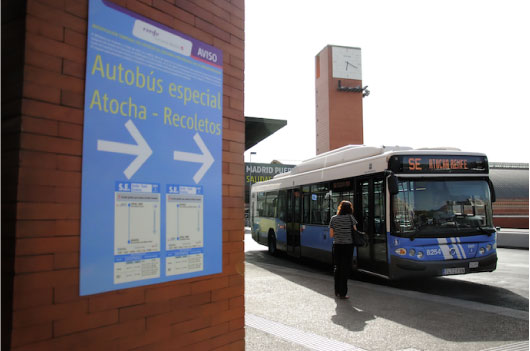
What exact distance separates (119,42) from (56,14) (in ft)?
1.21

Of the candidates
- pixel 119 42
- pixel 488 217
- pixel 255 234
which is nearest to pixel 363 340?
pixel 119 42

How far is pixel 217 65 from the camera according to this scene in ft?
9.96

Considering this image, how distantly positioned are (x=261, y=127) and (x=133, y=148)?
2.16 meters

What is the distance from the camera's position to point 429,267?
798 centimetres

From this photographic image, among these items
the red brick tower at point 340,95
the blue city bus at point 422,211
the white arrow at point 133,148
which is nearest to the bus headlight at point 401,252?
the blue city bus at point 422,211

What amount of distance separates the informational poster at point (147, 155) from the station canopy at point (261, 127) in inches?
47.2

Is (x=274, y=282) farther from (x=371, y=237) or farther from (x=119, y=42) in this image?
(x=119, y=42)

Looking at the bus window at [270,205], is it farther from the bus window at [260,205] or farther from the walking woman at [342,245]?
the walking woman at [342,245]

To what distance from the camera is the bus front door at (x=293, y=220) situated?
12.9 m

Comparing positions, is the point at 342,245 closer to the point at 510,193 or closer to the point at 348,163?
the point at 348,163

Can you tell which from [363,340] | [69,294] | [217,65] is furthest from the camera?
[363,340]

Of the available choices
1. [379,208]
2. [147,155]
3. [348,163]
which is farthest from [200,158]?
[348,163]

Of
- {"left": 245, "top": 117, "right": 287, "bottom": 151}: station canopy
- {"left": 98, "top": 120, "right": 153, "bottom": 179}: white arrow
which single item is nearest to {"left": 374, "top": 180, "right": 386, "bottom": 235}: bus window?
{"left": 245, "top": 117, "right": 287, "bottom": 151}: station canopy

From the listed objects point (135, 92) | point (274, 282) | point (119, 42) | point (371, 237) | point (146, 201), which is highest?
point (119, 42)
